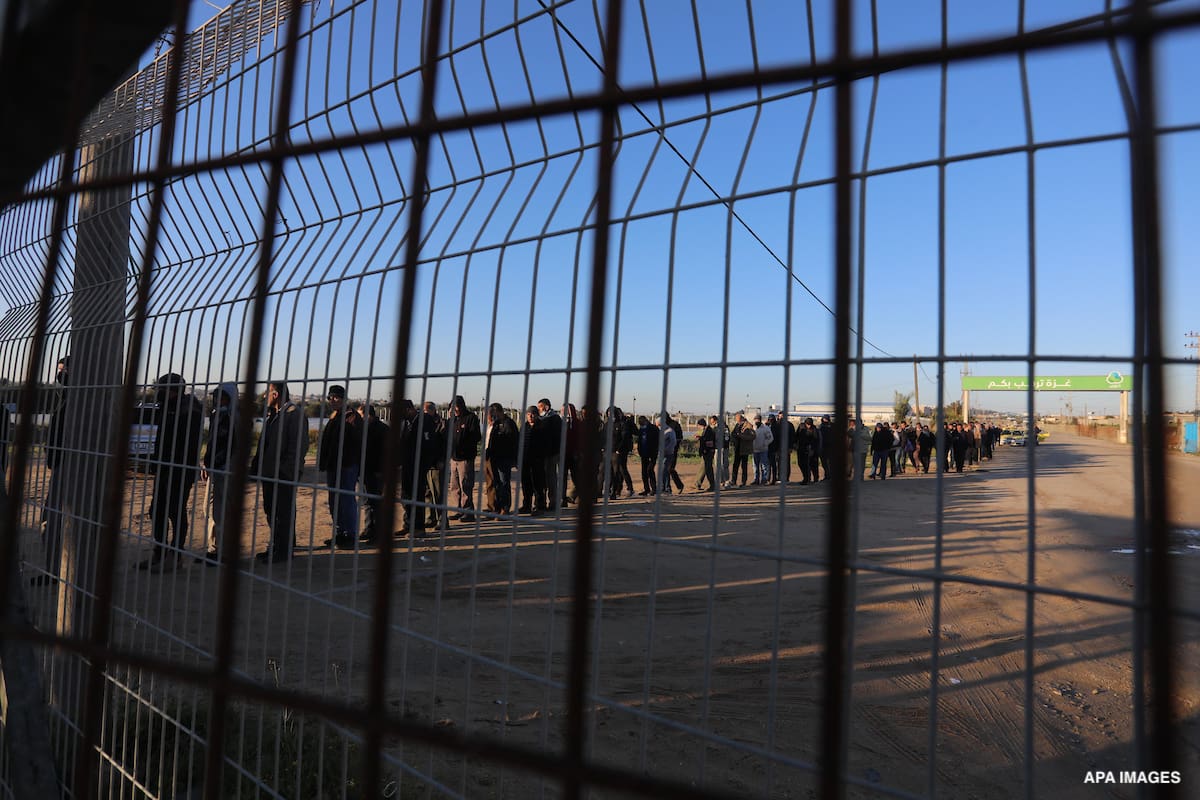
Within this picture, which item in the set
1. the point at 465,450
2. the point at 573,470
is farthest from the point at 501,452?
the point at 573,470

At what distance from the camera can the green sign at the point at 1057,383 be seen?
50.0 inches

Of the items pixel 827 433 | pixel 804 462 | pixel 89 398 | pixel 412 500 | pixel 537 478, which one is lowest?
pixel 537 478

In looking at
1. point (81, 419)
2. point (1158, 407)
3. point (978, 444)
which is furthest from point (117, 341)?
point (978, 444)

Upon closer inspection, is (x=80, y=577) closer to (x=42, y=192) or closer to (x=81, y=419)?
(x=81, y=419)

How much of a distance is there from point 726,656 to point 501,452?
5.63m

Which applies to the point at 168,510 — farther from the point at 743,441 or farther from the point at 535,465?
the point at 743,441

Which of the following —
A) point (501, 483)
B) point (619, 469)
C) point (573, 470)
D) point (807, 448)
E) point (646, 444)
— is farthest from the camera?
point (807, 448)

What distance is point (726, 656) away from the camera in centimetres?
446

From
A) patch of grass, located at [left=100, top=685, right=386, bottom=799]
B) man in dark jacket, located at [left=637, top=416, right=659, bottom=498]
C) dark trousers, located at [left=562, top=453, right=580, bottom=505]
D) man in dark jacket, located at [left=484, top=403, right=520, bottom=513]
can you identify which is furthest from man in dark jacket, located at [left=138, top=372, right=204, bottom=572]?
man in dark jacket, located at [left=637, top=416, right=659, bottom=498]

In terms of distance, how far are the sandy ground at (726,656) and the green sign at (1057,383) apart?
0.42ft

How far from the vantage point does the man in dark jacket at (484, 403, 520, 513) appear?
9055 mm

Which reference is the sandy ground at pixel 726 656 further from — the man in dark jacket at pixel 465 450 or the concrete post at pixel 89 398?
the man in dark jacket at pixel 465 450

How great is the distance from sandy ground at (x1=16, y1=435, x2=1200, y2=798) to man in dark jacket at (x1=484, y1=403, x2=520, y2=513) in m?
2.02

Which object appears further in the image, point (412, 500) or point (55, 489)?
point (55, 489)
